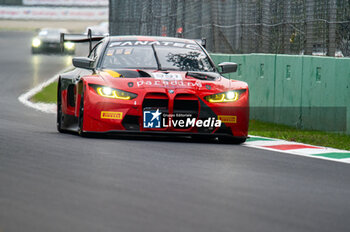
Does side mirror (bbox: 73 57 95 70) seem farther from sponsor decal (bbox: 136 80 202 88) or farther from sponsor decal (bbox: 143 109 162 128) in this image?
sponsor decal (bbox: 143 109 162 128)

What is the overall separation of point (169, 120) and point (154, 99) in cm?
30

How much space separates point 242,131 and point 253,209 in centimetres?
458

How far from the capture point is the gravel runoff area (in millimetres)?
71250

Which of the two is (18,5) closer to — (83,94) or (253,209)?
(83,94)

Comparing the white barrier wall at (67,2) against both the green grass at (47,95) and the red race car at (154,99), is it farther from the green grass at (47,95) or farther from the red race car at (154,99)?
the red race car at (154,99)

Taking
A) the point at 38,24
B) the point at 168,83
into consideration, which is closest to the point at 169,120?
the point at 168,83

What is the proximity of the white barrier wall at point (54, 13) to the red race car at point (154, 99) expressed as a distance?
6209 cm

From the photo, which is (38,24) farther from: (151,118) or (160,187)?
(160,187)

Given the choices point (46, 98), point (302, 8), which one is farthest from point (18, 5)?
point (302, 8)

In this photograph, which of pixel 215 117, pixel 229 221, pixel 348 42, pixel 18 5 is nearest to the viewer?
pixel 229 221

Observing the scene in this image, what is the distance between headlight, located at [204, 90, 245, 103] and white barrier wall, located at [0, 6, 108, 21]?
62819mm

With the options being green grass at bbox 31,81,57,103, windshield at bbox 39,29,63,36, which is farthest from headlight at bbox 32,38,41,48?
green grass at bbox 31,81,57,103

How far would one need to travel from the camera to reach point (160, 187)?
6492 mm

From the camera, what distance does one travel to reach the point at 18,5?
237 ft
